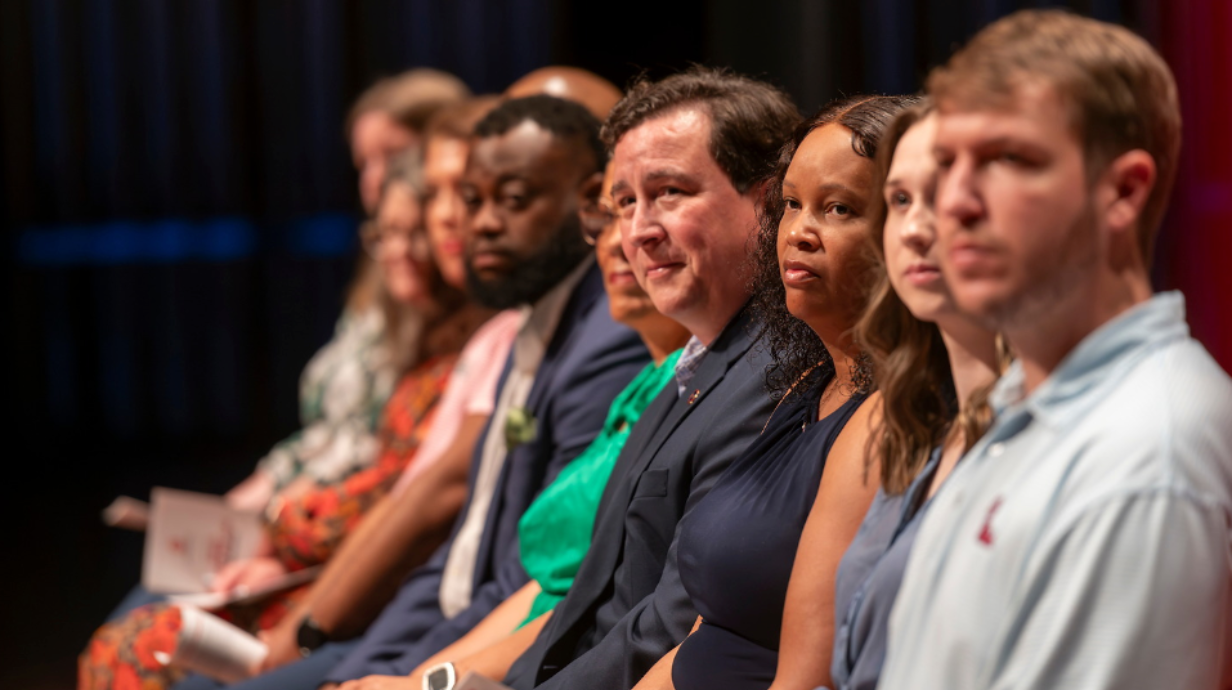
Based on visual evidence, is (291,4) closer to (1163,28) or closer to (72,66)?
(72,66)

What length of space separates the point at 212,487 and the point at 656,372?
4446 millimetres

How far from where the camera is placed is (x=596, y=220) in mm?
2566

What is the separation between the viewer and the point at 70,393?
7328mm

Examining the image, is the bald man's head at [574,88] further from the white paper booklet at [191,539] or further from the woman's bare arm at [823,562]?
the woman's bare arm at [823,562]

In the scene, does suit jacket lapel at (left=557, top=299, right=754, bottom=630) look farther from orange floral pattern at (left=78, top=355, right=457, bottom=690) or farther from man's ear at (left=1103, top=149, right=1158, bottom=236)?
orange floral pattern at (left=78, top=355, right=457, bottom=690)

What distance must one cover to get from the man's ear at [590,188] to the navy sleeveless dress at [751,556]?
123cm

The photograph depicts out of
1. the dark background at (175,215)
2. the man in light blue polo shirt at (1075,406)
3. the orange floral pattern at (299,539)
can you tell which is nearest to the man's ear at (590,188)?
the orange floral pattern at (299,539)

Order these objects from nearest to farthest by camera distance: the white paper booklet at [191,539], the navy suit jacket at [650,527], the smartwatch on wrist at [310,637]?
the navy suit jacket at [650,527], the smartwatch on wrist at [310,637], the white paper booklet at [191,539]

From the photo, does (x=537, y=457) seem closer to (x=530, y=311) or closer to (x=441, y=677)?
(x=530, y=311)

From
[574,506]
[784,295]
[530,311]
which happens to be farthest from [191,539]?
[784,295]

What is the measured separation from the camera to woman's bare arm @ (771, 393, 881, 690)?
1.47 metres

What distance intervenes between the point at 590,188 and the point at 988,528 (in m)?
1.82

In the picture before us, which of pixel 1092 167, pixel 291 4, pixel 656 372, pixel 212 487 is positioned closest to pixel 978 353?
pixel 1092 167

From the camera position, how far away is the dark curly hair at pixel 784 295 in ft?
5.46
